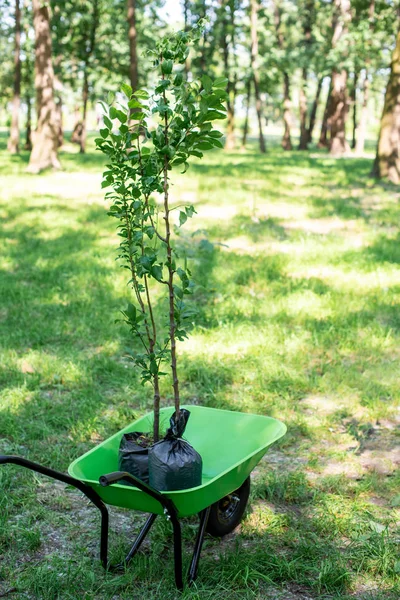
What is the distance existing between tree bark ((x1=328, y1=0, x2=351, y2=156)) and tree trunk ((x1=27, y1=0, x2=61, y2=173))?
9.07 meters

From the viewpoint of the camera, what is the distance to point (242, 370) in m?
5.17

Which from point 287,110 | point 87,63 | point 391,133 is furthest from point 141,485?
point 287,110

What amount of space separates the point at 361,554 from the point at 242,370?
226cm

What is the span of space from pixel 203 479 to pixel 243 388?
1786 mm

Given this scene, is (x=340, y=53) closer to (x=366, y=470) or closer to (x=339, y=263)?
(x=339, y=263)

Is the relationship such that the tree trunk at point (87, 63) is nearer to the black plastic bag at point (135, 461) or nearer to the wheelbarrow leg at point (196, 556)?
the black plastic bag at point (135, 461)

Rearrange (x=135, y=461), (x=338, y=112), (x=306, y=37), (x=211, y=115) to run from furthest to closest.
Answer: (x=306, y=37) → (x=338, y=112) → (x=135, y=461) → (x=211, y=115)

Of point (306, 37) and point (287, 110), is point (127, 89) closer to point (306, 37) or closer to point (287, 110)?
point (287, 110)

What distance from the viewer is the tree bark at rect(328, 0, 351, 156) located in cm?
1983

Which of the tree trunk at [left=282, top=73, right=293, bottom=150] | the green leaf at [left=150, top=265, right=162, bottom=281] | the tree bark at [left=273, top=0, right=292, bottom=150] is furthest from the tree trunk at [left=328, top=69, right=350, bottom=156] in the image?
the green leaf at [left=150, top=265, right=162, bottom=281]

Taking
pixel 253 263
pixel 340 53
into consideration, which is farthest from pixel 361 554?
pixel 340 53

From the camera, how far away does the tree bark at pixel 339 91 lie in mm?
19828

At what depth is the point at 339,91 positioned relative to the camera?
72.1 ft

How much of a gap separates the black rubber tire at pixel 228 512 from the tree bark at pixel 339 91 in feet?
62.9
